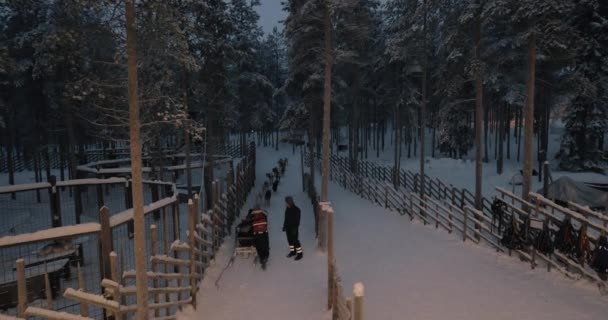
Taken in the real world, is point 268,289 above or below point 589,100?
below

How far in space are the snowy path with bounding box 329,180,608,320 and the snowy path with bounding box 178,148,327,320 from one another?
0.84m

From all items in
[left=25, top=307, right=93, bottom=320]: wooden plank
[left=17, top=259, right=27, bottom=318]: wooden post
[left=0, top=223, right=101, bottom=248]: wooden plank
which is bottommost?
[left=25, top=307, right=93, bottom=320]: wooden plank

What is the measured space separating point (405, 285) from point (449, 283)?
929 mm

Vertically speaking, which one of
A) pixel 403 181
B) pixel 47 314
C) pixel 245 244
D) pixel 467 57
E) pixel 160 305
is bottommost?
pixel 403 181

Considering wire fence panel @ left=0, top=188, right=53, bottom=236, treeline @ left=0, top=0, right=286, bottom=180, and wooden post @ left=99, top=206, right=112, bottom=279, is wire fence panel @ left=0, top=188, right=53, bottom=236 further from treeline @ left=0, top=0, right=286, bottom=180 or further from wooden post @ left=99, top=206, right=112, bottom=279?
wooden post @ left=99, top=206, right=112, bottom=279

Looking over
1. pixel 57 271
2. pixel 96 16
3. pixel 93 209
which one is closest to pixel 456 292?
pixel 96 16

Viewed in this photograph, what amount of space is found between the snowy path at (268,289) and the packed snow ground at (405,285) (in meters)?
0.02

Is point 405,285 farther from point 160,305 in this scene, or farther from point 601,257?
point 160,305

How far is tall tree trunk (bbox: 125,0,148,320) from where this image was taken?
5086mm

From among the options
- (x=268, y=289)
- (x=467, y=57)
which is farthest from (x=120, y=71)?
(x=467, y=57)

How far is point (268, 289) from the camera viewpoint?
845 cm

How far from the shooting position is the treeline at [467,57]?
13.0 meters

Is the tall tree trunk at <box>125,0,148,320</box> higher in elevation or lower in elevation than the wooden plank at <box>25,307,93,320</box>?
higher

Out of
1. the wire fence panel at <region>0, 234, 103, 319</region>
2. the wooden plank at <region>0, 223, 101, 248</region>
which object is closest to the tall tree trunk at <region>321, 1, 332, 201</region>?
the wire fence panel at <region>0, 234, 103, 319</region>
